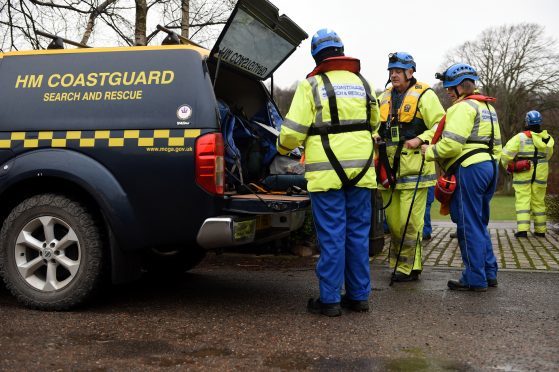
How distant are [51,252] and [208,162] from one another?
1378 millimetres

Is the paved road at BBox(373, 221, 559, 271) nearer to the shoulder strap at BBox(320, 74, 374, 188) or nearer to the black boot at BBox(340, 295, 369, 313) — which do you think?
the black boot at BBox(340, 295, 369, 313)

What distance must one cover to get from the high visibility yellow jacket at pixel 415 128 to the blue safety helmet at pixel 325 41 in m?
→ 1.41

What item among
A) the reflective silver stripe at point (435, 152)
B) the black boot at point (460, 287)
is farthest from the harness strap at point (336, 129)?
the black boot at point (460, 287)

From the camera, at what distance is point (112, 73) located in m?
4.55

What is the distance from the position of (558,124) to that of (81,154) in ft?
122

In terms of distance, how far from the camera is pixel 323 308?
4.52m

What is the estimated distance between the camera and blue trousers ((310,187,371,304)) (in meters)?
4.48

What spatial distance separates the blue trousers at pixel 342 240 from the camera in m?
4.48

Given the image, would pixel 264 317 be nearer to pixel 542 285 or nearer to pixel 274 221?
pixel 274 221

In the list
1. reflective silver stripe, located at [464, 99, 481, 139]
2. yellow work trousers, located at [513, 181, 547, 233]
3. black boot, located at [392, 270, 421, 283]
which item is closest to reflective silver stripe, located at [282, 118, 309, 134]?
reflective silver stripe, located at [464, 99, 481, 139]

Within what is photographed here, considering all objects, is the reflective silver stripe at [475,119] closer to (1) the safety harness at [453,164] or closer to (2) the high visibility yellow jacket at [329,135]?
(1) the safety harness at [453,164]

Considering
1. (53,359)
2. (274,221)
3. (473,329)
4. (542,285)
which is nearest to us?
(53,359)

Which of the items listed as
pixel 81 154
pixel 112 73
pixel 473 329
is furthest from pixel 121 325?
pixel 473 329

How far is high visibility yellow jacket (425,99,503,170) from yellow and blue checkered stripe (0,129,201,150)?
218 centimetres
